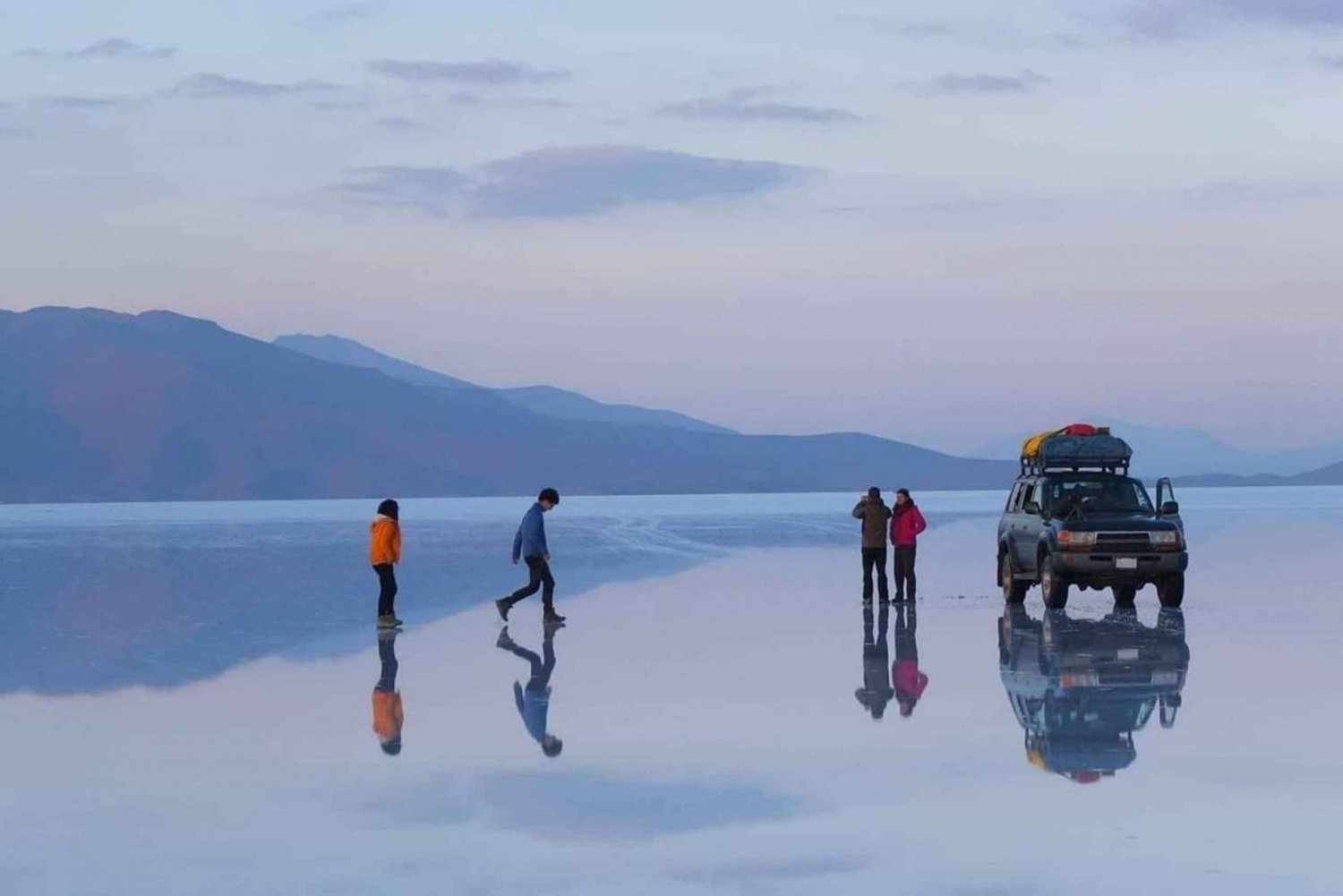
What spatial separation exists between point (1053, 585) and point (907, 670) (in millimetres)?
9161

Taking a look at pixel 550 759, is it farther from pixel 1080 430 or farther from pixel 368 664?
pixel 1080 430

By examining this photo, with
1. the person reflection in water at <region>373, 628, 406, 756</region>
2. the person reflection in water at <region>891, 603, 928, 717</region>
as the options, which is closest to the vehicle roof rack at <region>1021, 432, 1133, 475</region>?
the person reflection in water at <region>891, 603, 928, 717</region>

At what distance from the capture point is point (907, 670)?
19188mm

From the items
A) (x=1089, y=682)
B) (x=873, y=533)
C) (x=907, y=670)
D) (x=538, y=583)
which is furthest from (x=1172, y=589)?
(x=1089, y=682)

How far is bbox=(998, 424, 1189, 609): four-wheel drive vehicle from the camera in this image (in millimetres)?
27844

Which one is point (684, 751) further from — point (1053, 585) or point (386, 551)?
point (1053, 585)

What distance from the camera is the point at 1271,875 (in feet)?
30.7

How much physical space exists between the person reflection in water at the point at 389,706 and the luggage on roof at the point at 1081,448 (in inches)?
502

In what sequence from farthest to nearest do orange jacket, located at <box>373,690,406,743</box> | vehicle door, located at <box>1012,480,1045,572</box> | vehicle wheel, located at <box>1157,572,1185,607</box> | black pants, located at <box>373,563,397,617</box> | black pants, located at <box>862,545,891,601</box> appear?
vehicle door, located at <box>1012,480,1045,572</box> < black pants, located at <box>862,545,891,601</box> < vehicle wheel, located at <box>1157,572,1185,607</box> < black pants, located at <box>373,563,397,617</box> < orange jacket, located at <box>373,690,406,743</box>

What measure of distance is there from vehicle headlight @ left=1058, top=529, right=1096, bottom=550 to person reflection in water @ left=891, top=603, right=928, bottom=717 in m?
2.62

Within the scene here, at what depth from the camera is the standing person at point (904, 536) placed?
29.7 m

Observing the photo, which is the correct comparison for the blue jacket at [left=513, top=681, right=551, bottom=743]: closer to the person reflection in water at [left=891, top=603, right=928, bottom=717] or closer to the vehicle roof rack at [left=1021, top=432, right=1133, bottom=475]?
the person reflection in water at [left=891, top=603, right=928, bottom=717]

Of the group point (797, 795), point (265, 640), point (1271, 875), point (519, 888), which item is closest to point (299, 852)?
point (519, 888)

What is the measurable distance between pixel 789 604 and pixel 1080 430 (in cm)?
588
